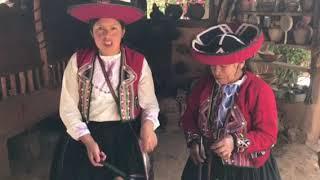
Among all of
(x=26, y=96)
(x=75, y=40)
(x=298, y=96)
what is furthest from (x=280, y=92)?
(x=26, y=96)

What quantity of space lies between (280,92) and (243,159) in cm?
342

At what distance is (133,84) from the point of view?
2.31 metres

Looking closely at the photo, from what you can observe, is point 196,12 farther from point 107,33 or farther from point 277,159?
point 107,33

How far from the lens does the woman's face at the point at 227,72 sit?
79.3 inches

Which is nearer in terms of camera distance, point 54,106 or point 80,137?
point 80,137

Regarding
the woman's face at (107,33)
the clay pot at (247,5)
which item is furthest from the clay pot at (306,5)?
the woman's face at (107,33)

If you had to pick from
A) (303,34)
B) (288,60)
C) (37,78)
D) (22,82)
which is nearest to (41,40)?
(37,78)

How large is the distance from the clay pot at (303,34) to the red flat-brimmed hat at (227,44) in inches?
119

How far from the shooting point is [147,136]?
2258mm

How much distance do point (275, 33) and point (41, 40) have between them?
3.06 m

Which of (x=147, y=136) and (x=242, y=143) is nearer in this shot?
(x=242, y=143)

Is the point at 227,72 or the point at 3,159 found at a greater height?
the point at 227,72

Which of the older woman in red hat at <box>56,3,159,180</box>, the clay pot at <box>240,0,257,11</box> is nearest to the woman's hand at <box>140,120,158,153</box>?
the older woman in red hat at <box>56,3,159,180</box>

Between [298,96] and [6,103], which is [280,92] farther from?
[6,103]
